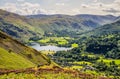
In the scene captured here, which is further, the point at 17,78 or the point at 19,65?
the point at 19,65

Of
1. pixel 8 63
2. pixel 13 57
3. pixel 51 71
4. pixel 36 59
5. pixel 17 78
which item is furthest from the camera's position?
pixel 36 59

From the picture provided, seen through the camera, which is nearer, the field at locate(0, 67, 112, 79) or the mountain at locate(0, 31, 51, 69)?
the field at locate(0, 67, 112, 79)

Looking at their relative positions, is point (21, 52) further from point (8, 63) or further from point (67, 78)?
point (67, 78)

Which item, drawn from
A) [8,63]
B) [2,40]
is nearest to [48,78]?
[8,63]

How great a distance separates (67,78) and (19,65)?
165 ft

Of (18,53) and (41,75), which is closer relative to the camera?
(41,75)

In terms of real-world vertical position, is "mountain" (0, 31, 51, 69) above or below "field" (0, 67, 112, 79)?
below

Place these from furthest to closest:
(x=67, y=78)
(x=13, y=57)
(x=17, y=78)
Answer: (x=13, y=57) < (x=67, y=78) < (x=17, y=78)

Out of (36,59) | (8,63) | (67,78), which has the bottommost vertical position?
(36,59)

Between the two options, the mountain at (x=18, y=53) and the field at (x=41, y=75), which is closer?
the field at (x=41, y=75)

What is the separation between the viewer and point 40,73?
56.4m

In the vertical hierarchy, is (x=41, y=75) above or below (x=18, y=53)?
above

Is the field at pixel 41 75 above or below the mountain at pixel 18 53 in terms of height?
above

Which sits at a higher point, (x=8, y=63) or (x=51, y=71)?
(x=51, y=71)
